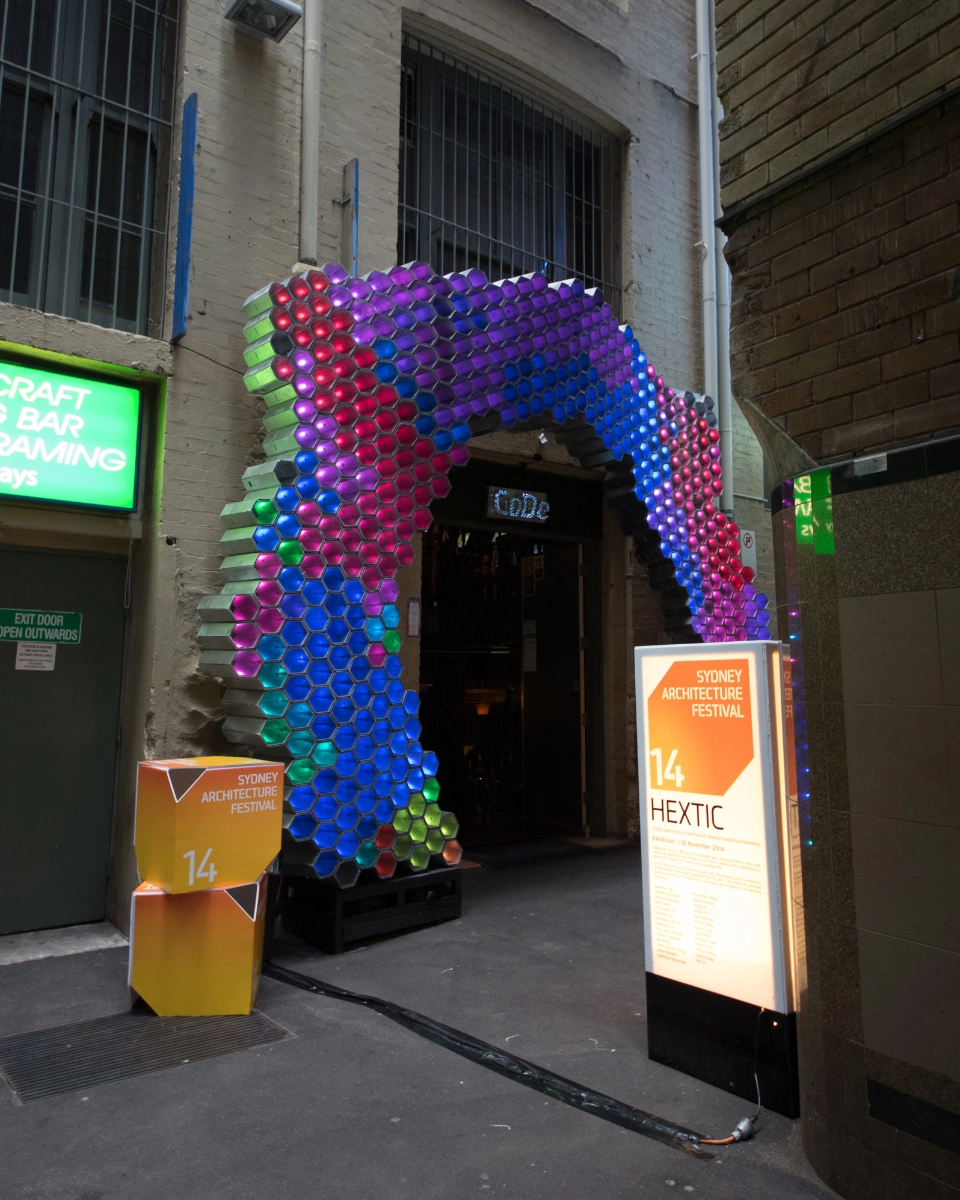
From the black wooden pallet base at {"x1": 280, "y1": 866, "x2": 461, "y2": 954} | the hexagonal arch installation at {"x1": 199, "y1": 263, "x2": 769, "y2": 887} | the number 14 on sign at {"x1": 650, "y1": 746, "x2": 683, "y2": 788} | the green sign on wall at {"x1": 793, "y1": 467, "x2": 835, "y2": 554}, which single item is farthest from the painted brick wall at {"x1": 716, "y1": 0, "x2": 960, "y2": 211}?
the black wooden pallet base at {"x1": 280, "y1": 866, "x2": 461, "y2": 954}

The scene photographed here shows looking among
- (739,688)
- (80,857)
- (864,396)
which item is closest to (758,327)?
(864,396)

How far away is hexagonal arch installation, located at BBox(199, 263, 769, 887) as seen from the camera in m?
5.40

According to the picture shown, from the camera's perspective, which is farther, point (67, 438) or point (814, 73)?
point (67, 438)

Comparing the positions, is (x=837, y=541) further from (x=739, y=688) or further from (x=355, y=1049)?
(x=355, y=1049)

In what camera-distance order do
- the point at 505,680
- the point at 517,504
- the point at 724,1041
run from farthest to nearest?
the point at 505,680 < the point at 517,504 < the point at 724,1041

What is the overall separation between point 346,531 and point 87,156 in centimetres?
319

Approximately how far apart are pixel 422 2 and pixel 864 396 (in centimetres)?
669

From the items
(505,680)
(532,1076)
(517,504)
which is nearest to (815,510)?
(532,1076)

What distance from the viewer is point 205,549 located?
608cm

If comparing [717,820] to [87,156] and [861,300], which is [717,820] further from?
[87,156]

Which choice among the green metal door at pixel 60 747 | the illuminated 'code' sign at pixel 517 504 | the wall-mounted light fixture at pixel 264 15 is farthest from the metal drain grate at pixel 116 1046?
the wall-mounted light fixture at pixel 264 15

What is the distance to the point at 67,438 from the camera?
561cm

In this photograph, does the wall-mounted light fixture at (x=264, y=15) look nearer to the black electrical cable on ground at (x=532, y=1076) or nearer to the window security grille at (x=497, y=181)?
the window security grille at (x=497, y=181)

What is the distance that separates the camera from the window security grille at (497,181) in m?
8.13
